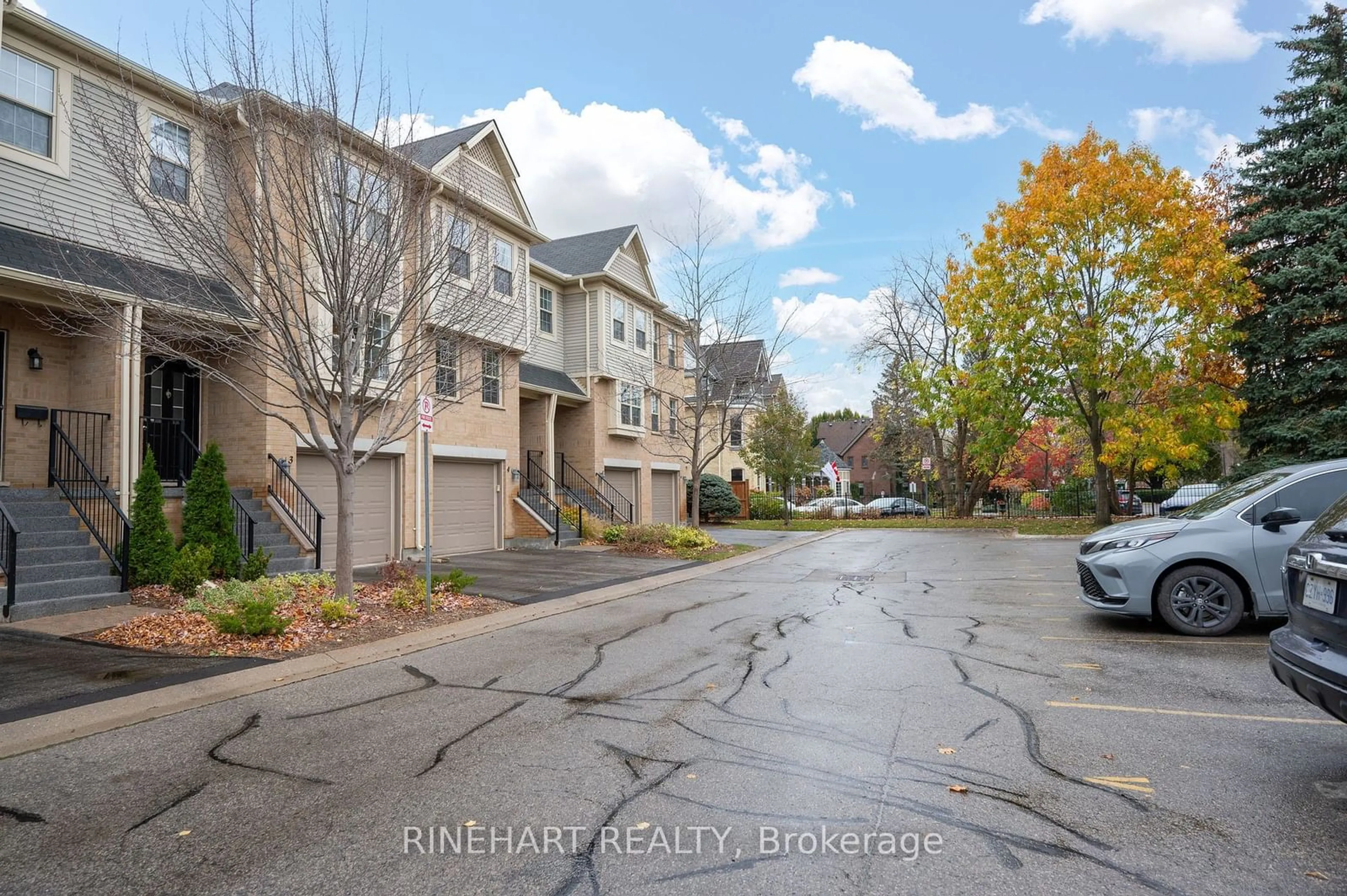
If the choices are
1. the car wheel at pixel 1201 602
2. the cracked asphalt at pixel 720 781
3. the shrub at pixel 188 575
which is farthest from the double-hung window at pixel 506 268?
the car wheel at pixel 1201 602

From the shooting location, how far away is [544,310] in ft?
76.5

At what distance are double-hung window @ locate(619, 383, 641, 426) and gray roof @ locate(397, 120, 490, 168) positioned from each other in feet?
28.8

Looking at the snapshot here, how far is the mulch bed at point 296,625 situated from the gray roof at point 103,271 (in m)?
3.65

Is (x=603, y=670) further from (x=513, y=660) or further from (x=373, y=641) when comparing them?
(x=373, y=641)

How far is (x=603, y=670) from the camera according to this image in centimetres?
672

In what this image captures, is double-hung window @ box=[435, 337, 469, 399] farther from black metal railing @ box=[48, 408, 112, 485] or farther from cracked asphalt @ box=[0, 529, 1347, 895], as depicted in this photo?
cracked asphalt @ box=[0, 529, 1347, 895]

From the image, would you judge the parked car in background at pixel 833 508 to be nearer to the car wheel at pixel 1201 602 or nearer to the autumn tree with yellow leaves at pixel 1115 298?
the autumn tree with yellow leaves at pixel 1115 298

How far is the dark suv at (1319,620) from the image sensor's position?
143 inches

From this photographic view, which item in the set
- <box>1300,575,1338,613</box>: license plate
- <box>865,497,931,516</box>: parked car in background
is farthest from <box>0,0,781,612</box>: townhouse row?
<box>865,497,931,516</box>: parked car in background

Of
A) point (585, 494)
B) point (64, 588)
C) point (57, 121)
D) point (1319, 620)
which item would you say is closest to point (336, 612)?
point (64, 588)

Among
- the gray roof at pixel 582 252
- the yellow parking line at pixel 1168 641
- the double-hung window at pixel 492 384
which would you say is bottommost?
the yellow parking line at pixel 1168 641

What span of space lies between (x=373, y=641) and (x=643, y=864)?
18.6ft

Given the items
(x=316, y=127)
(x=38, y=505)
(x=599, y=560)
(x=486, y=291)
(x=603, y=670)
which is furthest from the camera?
(x=599, y=560)

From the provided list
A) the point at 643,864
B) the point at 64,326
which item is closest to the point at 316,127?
the point at 64,326
